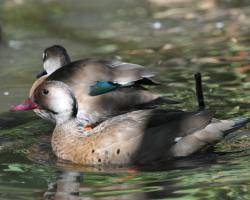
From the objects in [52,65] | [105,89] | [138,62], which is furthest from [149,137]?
[138,62]

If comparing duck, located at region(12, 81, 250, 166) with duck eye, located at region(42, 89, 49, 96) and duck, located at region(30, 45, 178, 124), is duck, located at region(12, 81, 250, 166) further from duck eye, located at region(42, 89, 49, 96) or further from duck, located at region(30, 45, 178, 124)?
duck, located at region(30, 45, 178, 124)

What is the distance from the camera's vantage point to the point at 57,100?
8.88 m

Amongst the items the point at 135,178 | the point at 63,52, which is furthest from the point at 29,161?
the point at 63,52

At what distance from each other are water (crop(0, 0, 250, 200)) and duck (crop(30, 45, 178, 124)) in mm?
492

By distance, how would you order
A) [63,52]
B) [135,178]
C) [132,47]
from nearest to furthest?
[135,178], [63,52], [132,47]

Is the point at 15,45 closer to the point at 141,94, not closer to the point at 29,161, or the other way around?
the point at 141,94

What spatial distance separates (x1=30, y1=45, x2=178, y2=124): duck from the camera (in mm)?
9914

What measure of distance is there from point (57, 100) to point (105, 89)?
1.15 m

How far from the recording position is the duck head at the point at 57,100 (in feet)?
28.9

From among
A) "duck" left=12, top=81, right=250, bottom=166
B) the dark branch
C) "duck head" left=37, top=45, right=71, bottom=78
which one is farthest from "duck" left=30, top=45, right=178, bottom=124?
"duck" left=12, top=81, right=250, bottom=166

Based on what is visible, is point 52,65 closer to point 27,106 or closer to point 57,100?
point 27,106

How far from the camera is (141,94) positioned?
9.95 m

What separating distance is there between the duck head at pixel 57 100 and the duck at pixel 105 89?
986mm

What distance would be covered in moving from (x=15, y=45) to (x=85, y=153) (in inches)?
266
